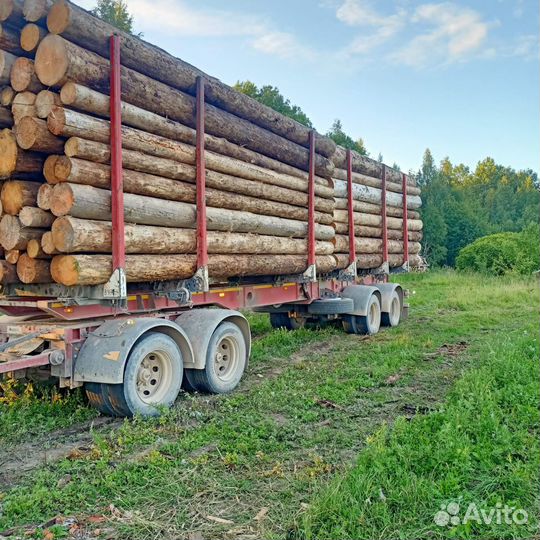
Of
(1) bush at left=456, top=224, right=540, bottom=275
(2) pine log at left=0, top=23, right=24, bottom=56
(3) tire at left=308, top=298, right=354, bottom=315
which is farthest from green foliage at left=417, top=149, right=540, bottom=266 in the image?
(2) pine log at left=0, top=23, right=24, bottom=56

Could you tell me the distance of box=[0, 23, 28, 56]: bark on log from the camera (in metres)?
5.80

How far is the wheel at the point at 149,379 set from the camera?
222 inches

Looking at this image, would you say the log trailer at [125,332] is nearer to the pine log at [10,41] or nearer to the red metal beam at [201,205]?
the red metal beam at [201,205]

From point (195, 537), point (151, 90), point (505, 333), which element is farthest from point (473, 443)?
point (505, 333)

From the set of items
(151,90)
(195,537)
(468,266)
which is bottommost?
(195,537)

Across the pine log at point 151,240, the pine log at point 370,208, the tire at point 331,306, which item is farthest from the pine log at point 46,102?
the pine log at point 370,208

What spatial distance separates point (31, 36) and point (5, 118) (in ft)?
3.10

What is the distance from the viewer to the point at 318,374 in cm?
773

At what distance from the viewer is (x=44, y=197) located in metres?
5.69

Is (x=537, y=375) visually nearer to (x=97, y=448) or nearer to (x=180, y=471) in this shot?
(x=180, y=471)

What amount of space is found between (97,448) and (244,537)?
1.98m

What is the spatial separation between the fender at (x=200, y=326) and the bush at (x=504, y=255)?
80.1 ft

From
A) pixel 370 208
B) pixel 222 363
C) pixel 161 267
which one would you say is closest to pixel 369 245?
pixel 370 208

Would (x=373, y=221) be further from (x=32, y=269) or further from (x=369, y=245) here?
(x=32, y=269)
